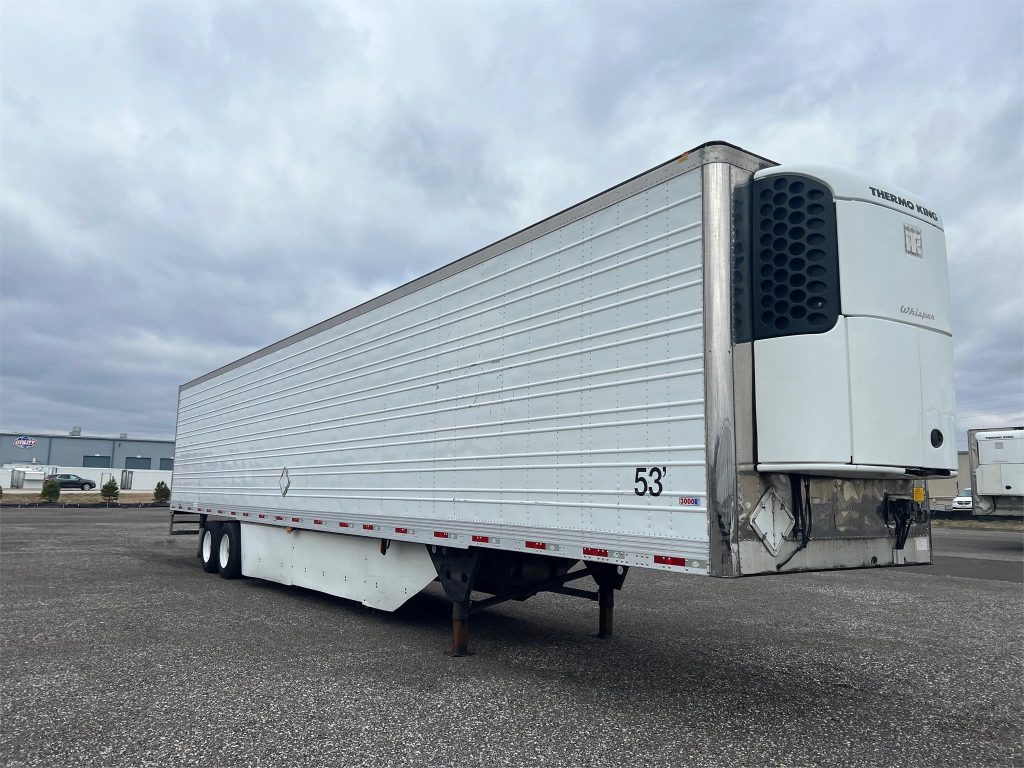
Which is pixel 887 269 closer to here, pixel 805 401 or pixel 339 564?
pixel 805 401

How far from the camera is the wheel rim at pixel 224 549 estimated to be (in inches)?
502

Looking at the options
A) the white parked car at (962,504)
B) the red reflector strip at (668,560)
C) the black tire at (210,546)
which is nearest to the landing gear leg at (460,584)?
the red reflector strip at (668,560)

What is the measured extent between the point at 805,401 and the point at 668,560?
1.37 metres

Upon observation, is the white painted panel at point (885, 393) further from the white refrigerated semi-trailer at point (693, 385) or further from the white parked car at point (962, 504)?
the white parked car at point (962, 504)

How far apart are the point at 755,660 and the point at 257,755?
478cm

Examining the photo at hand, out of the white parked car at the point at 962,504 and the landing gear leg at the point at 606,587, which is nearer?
the landing gear leg at the point at 606,587

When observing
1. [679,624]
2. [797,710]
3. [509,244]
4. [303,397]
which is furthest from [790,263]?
[303,397]

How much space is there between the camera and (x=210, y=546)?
13.5 meters

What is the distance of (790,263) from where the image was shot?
5031 mm

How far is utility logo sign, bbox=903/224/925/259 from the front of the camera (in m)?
5.35

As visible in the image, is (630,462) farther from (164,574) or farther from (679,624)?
(164,574)

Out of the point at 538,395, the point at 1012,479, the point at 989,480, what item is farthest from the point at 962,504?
the point at 538,395

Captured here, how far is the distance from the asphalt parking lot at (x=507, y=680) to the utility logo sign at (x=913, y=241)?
3440mm

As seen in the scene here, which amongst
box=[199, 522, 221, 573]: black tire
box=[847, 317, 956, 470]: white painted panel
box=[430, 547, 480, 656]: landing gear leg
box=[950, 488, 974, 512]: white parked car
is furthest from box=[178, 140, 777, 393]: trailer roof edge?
box=[950, 488, 974, 512]: white parked car
